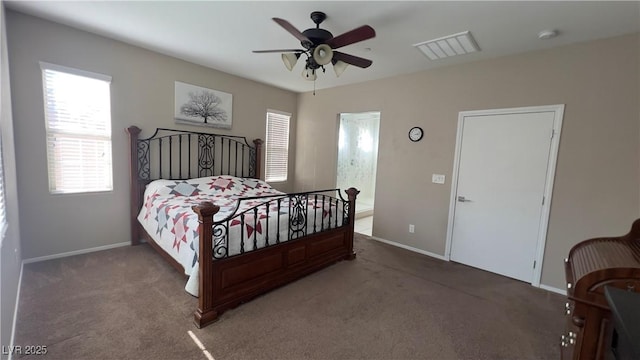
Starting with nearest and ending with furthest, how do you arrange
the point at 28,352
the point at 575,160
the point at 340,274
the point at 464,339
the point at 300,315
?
the point at 28,352, the point at 464,339, the point at 300,315, the point at 575,160, the point at 340,274

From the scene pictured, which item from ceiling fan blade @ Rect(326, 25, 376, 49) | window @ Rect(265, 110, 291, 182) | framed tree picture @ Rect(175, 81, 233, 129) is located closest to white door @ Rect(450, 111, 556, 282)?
ceiling fan blade @ Rect(326, 25, 376, 49)

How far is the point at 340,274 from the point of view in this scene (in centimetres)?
299

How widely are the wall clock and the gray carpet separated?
5.87 feet

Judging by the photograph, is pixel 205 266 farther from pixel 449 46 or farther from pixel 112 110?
pixel 449 46

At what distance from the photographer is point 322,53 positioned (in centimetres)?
221

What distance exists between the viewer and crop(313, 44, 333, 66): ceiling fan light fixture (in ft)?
7.14

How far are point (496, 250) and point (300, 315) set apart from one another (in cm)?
249

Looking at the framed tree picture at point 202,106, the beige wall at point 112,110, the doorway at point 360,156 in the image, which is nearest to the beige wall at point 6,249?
the beige wall at point 112,110

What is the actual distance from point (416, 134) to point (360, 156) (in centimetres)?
264

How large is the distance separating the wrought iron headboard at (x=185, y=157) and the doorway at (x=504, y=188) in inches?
126

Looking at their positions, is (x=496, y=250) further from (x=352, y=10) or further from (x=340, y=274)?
(x=352, y=10)

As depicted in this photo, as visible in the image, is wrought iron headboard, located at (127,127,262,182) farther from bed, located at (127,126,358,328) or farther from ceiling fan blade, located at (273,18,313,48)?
ceiling fan blade, located at (273,18,313,48)

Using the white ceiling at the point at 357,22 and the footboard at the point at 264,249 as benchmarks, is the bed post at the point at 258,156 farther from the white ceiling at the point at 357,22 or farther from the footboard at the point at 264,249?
the footboard at the point at 264,249

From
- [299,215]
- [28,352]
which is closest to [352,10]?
[299,215]
